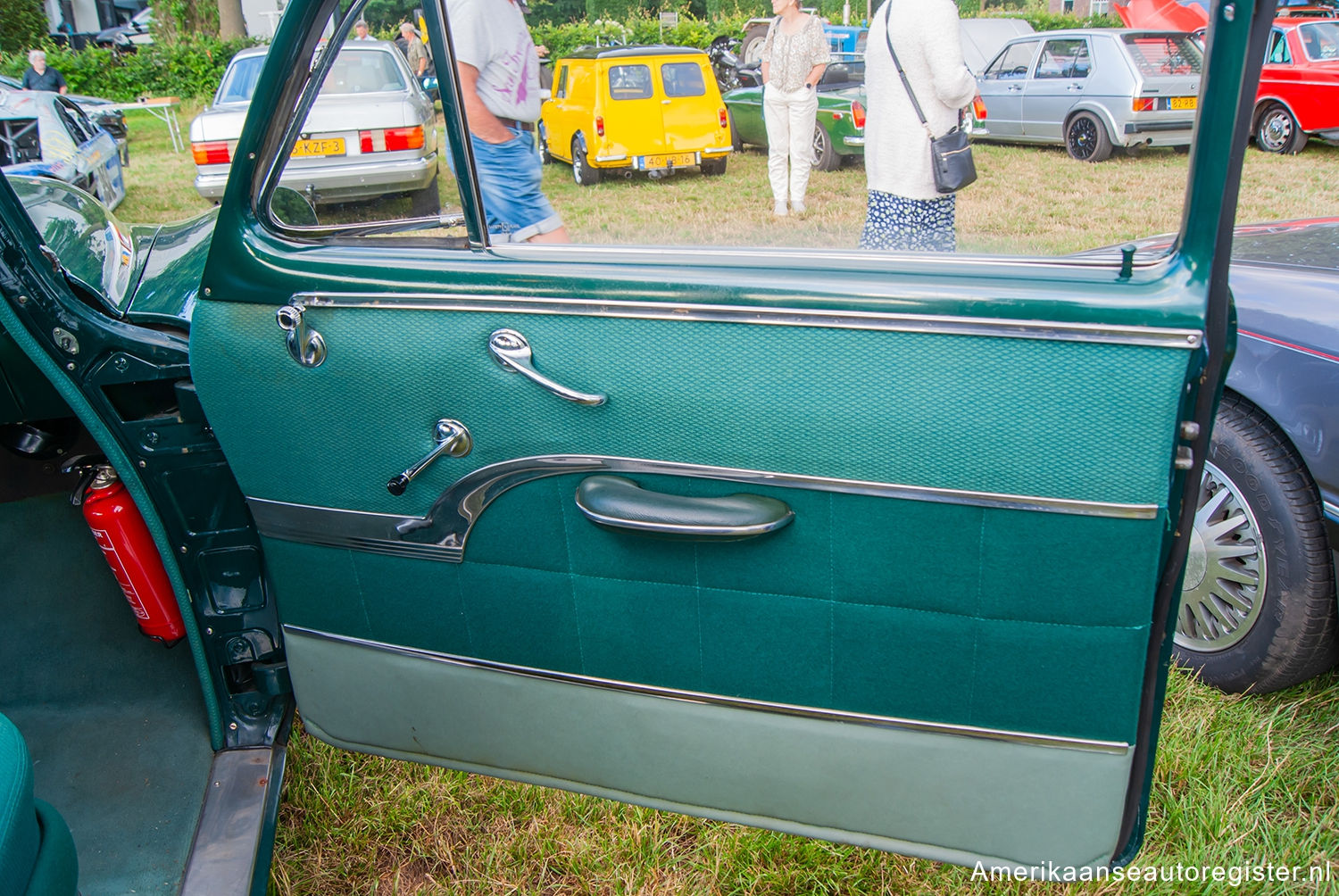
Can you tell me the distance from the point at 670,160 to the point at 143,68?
68.3 feet

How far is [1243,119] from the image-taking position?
1183 millimetres

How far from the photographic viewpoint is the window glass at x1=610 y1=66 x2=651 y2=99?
77.5 inches

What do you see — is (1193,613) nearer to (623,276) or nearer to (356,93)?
(623,276)

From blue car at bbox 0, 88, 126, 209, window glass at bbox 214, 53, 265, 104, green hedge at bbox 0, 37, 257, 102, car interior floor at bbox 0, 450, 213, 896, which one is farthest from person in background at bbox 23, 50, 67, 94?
car interior floor at bbox 0, 450, 213, 896

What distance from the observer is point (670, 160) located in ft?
6.48

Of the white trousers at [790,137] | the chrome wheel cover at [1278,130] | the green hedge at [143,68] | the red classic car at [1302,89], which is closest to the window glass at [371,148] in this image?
the white trousers at [790,137]

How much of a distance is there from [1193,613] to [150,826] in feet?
8.27

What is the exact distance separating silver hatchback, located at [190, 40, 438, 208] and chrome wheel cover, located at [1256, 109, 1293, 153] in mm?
1537

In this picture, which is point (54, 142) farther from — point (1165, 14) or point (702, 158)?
point (1165, 14)

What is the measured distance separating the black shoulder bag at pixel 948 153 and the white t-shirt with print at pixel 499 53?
0.69 metres

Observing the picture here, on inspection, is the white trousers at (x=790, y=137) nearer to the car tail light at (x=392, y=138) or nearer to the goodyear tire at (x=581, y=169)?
the goodyear tire at (x=581, y=169)

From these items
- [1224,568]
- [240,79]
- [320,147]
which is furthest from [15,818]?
[240,79]

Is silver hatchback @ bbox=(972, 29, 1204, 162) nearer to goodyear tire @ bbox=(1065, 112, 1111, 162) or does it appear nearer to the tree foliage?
goodyear tire @ bbox=(1065, 112, 1111, 162)

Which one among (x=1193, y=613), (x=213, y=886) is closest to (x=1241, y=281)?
(x=1193, y=613)
